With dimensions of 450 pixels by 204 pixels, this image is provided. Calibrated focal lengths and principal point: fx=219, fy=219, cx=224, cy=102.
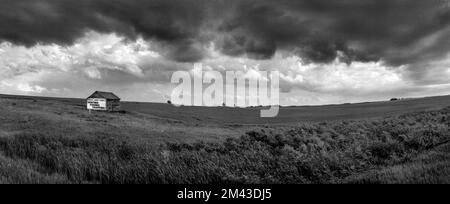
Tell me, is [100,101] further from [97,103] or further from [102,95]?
[102,95]

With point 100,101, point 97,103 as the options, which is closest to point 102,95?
point 100,101

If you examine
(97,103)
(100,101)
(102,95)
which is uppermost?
(102,95)

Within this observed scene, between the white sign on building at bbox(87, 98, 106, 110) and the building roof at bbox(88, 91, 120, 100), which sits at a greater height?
the building roof at bbox(88, 91, 120, 100)

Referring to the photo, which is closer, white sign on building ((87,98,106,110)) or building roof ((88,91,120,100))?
white sign on building ((87,98,106,110))

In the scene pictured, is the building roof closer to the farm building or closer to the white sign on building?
the farm building

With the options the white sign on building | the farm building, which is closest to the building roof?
the farm building

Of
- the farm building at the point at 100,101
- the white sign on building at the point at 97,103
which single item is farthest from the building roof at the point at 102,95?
the white sign on building at the point at 97,103

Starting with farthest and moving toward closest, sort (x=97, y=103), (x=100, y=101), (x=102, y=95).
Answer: (x=102, y=95)
(x=100, y=101)
(x=97, y=103)

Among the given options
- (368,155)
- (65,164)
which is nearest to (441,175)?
(368,155)

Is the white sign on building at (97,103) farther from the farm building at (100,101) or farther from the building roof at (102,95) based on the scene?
the building roof at (102,95)

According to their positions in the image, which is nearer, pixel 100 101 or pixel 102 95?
pixel 100 101
